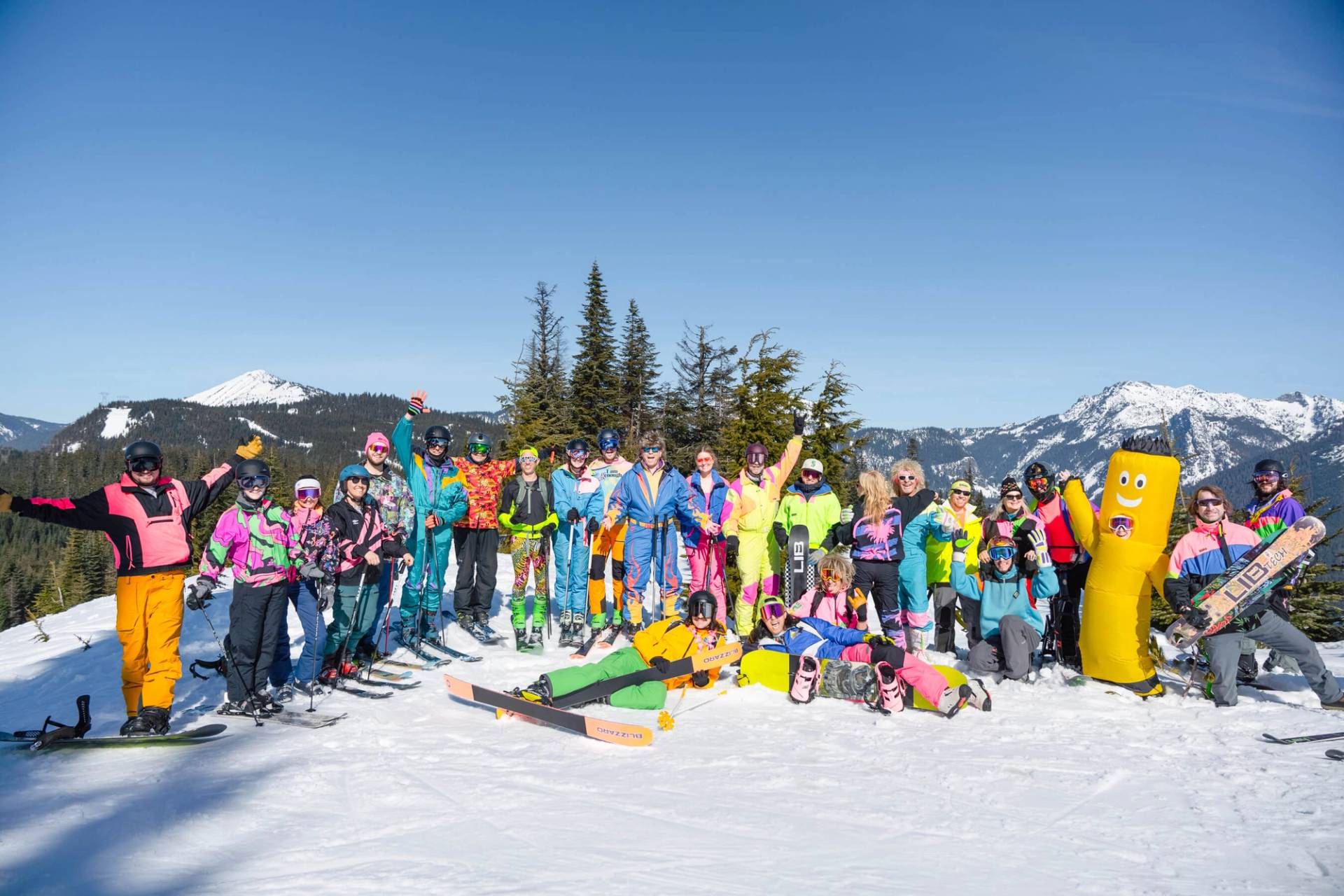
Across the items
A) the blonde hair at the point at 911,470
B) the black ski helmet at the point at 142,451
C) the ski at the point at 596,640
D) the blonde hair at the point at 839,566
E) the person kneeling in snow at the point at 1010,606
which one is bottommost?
the ski at the point at 596,640

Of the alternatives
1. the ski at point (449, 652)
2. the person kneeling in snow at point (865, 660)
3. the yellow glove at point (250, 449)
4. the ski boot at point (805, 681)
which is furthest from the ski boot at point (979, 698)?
the yellow glove at point (250, 449)

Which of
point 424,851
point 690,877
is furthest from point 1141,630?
point 424,851

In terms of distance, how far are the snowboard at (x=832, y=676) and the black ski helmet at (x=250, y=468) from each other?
4669 mm

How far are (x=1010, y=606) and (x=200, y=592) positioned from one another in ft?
24.2

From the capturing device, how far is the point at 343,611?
7.02m

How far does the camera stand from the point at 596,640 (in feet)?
27.8

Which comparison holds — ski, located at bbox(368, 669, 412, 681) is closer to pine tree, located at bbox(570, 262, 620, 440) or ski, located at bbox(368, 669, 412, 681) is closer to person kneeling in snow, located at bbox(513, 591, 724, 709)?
person kneeling in snow, located at bbox(513, 591, 724, 709)

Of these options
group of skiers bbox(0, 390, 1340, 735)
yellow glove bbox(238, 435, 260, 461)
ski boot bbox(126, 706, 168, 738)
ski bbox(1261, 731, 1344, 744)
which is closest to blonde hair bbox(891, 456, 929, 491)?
group of skiers bbox(0, 390, 1340, 735)

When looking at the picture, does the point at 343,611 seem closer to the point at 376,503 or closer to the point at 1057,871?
the point at 376,503

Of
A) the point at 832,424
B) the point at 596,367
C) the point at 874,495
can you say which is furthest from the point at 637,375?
the point at 874,495

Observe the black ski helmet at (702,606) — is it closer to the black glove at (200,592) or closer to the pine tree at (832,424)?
the black glove at (200,592)

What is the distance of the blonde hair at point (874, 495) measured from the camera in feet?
25.1

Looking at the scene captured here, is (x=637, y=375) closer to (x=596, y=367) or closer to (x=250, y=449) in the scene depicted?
(x=596, y=367)

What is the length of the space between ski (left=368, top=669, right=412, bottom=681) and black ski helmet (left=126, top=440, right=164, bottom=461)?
3.04m
